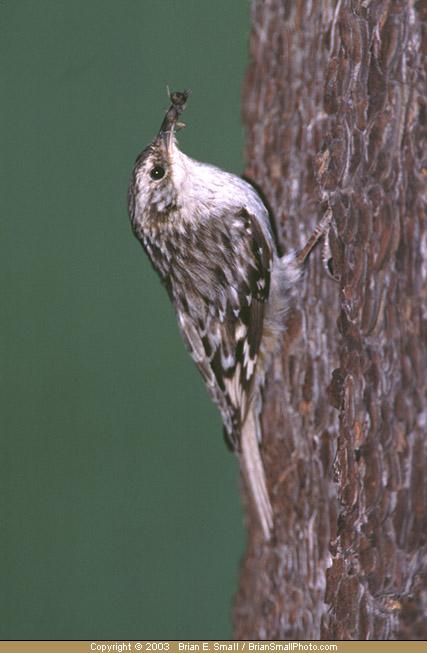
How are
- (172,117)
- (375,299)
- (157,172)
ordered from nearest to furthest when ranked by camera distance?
(375,299), (172,117), (157,172)

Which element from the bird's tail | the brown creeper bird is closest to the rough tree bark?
the brown creeper bird

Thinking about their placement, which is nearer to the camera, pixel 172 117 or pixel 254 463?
pixel 172 117

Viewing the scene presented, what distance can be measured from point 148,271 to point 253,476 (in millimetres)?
847

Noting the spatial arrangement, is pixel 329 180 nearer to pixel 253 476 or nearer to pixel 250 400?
pixel 250 400

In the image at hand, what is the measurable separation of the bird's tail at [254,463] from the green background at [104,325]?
22.8 inches

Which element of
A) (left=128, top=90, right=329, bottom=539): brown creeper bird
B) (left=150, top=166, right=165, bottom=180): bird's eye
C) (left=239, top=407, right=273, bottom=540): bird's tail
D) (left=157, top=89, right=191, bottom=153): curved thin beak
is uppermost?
(left=157, top=89, right=191, bottom=153): curved thin beak

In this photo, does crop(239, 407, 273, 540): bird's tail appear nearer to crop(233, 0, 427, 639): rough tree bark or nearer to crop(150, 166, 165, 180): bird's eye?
crop(233, 0, 427, 639): rough tree bark

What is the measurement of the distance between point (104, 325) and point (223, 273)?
66 cm

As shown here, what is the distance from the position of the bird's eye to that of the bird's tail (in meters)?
0.73

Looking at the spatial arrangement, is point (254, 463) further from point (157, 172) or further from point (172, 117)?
point (172, 117)

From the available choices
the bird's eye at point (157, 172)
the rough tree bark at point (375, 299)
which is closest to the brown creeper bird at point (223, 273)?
the bird's eye at point (157, 172)

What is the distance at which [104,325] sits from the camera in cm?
208

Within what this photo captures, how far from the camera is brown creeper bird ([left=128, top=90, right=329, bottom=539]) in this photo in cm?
150

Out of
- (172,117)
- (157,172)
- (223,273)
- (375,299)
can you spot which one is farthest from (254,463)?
(172,117)
